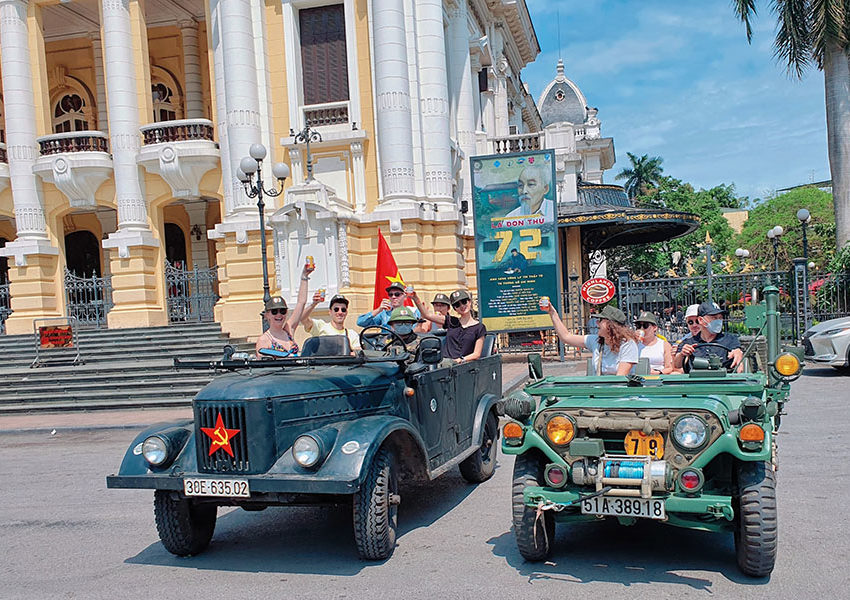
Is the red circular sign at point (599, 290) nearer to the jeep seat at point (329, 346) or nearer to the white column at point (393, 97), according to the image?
the white column at point (393, 97)

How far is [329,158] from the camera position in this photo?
19.7 m

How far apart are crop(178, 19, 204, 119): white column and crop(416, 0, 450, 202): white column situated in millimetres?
8865

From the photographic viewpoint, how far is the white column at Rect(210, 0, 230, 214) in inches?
759

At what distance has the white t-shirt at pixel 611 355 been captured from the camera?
6184 millimetres

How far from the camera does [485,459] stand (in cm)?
761

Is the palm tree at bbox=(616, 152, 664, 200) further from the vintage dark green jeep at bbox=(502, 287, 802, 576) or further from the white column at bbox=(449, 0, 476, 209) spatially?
the vintage dark green jeep at bbox=(502, 287, 802, 576)

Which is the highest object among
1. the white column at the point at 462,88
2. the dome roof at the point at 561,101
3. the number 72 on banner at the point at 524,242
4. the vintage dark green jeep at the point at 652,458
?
the dome roof at the point at 561,101

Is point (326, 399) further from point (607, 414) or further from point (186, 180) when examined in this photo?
point (186, 180)

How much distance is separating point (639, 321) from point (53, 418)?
11.5 meters

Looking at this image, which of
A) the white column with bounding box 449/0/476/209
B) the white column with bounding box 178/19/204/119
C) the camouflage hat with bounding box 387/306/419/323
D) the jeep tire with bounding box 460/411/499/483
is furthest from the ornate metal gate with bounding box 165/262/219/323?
the camouflage hat with bounding box 387/306/419/323

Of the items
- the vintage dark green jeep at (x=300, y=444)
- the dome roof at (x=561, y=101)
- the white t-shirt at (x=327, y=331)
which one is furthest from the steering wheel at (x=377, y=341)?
the dome roof at (x=561, y=101)

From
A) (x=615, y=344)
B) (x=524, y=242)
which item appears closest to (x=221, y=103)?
(x=524, y=242)

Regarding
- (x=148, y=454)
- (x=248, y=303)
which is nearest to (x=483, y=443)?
(x=148, y=454)

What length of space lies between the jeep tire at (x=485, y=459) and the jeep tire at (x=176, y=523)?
8.81ft
